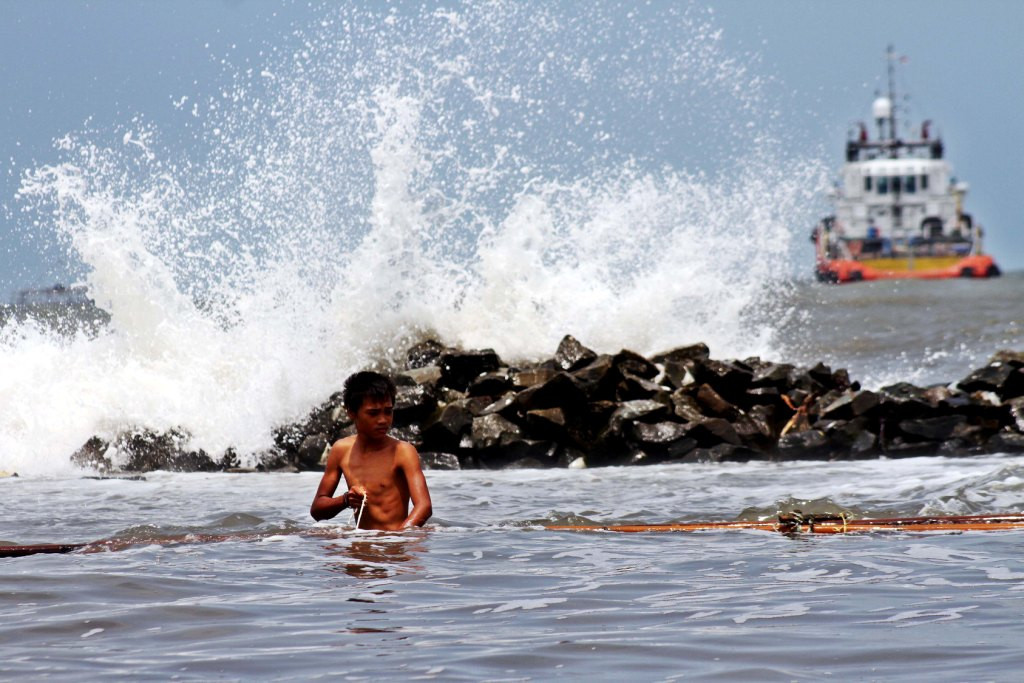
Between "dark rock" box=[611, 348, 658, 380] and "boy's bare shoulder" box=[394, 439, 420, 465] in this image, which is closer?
"boy's bare shoulder" box=[394, 439, 420, 465]

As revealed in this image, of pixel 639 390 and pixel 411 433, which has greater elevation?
pixel 639 390

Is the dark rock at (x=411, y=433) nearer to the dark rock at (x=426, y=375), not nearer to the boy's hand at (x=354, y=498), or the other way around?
the dark rock at (x=426, y=375)

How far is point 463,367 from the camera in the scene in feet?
44.3

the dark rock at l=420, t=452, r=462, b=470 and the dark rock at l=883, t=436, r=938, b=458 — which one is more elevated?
the dark rock at l=883, t=436, r=938, b=458

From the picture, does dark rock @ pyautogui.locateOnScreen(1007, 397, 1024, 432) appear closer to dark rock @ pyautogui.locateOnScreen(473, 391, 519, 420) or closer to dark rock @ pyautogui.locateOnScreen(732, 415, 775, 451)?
dark rock @ pyautogui.locateOnScreen(732, 415, 775, 451)

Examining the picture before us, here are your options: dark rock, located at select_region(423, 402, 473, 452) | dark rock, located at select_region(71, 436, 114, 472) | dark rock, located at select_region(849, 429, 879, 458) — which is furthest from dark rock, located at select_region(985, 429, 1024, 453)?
dark rock, located at select_region(71, 436, 114, 472)

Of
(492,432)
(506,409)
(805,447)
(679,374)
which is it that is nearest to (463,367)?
(506,409)

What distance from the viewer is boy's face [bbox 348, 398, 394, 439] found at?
7.12 metres

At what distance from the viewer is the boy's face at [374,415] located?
712cm

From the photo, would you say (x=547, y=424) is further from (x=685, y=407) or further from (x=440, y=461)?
(x=685, y=407)

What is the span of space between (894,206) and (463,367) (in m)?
64.7

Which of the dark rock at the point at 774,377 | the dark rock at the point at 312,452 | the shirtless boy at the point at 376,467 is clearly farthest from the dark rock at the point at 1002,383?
the shirtless boy at the point at 376,467

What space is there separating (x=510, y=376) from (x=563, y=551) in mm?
6374

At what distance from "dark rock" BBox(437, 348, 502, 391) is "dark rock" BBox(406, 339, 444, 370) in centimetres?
90
